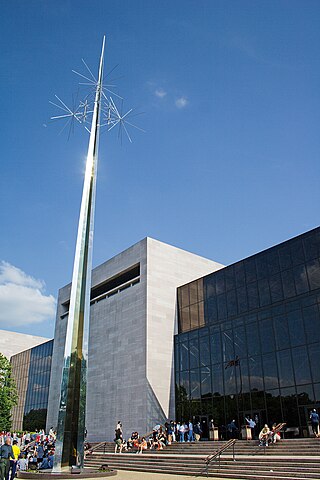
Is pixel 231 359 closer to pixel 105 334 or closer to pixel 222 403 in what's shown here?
pixel 222 403

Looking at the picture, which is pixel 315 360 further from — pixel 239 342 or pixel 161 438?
pixel 161 438

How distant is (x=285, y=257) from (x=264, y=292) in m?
3.05

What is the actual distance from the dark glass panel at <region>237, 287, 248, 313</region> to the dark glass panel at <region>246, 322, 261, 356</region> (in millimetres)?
Result: 2467

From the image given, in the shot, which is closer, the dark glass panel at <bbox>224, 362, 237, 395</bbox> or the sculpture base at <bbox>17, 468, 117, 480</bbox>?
the sculpture base at <bbox>17, 468, 117, 480</bbox>

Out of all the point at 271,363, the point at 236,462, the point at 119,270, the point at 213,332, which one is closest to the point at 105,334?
the point at 119,270

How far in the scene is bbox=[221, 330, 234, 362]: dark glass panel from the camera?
3052 centimetres

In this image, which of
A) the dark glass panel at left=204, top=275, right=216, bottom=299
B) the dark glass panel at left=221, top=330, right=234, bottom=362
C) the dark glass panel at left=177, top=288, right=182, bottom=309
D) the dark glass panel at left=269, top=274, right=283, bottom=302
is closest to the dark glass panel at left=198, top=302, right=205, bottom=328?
the dark glass panel at left=204, top=275, right=216, bottom=299

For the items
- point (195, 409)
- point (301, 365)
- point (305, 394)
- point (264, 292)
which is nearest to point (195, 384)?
point (195, 409)

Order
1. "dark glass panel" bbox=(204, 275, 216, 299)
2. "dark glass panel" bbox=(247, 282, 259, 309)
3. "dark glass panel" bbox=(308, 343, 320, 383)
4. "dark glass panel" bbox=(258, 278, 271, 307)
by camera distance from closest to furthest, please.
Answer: "dark glass panel" bbox=(308, 343, 320, 383) → "dark glass panel" bbox=(258, 278, 271, 307) → "dark glass panel" bbox=(247, 282, 259, 309) → "dark glass panel" bbox=(204, 275, 216, 299)

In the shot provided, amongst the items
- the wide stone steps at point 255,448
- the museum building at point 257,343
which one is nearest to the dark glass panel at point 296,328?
the museum building at point 257,343

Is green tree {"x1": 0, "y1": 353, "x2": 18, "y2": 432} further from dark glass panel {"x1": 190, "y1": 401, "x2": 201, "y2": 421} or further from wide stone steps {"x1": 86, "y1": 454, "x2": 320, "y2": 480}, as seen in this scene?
wide stone steps {"x1": 86, "y1": 454, "x2": 320, "y2": 480}

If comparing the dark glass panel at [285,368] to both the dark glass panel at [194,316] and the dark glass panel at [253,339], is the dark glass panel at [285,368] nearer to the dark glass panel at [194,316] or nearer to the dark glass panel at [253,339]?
the dark glass panel at [253,339]

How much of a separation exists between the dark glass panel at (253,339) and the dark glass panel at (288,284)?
3154mm

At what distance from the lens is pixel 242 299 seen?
32.6 m
